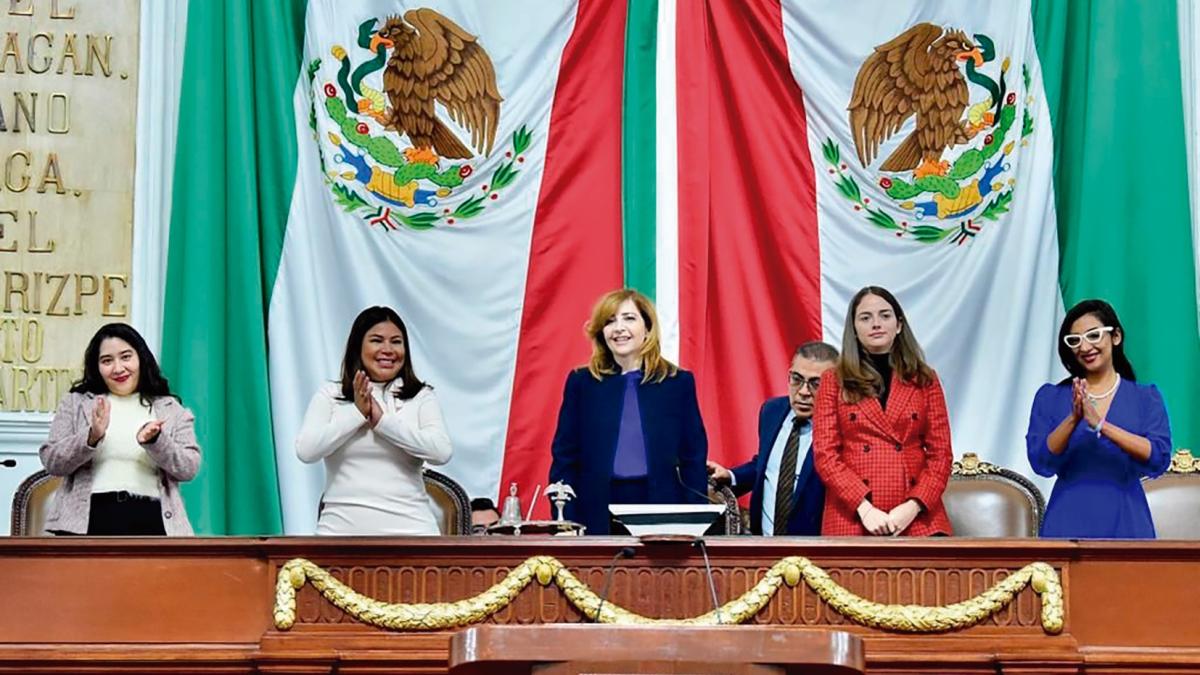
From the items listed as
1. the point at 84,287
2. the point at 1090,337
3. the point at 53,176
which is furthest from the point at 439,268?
the point at 1090,337

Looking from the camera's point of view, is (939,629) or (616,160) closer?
(939,629)

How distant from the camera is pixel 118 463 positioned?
227 inches

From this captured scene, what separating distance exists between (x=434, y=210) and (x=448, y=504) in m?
1.67

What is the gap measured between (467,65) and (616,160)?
0.71 meters

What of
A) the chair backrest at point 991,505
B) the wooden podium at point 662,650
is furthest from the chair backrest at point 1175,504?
the wooden podium at point 662,650

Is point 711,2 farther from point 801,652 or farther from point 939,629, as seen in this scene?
point 801,652

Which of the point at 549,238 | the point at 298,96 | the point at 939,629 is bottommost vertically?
the point at 939,629

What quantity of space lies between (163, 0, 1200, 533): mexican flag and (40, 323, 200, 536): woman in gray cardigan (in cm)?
169

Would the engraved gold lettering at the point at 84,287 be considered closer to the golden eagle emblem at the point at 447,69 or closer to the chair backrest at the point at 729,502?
the golden eagle emblem at the point at 447,69

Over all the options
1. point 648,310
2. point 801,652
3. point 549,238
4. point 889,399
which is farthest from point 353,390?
point 801,652

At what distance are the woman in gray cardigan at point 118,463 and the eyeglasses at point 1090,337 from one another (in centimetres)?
263

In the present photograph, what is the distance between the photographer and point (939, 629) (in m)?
4.95

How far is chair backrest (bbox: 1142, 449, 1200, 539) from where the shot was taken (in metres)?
6.54

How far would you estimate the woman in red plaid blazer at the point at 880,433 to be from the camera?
542 centimetres
